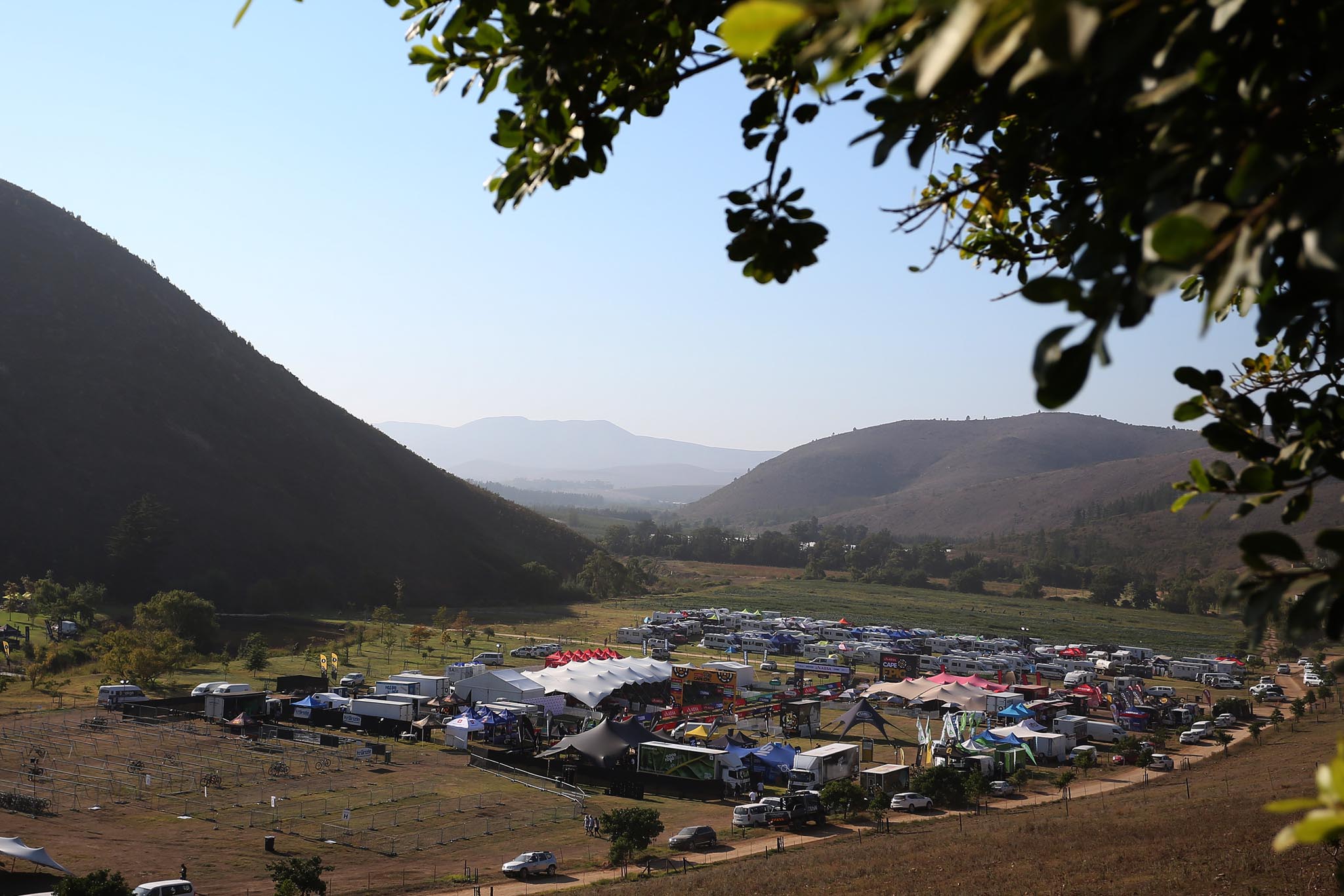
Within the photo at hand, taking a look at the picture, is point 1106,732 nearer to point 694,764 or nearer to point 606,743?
point 694,764

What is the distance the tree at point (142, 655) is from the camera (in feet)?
125

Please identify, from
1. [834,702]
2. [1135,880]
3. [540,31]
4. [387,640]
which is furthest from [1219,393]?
[387,640]

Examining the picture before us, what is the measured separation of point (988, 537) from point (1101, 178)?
577 feet

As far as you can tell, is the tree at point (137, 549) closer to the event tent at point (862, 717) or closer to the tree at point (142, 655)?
the tree at point (142, 655)

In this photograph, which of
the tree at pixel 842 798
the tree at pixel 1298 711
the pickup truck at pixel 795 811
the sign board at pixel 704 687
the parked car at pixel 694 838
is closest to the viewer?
the parked car at pixel 694 838

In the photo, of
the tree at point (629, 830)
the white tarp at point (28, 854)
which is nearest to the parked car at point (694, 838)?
the tree at point (629, 830)

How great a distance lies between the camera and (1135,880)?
1558 centimetres

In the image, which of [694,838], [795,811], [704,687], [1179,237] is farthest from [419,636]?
[1179,237]

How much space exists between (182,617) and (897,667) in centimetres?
3437

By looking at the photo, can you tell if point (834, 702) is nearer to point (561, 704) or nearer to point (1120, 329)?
point (561, 704)

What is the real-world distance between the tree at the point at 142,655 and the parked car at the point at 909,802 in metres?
28.8

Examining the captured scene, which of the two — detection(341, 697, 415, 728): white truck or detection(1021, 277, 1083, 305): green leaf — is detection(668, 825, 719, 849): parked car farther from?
detection(1021, 277, 1083, 305): green leaf

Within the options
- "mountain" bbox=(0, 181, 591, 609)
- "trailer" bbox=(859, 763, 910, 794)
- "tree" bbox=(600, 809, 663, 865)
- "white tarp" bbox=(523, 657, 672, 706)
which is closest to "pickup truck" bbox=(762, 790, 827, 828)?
"trailer" bbox=(859, 763, 910, 794)

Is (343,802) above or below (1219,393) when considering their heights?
below
